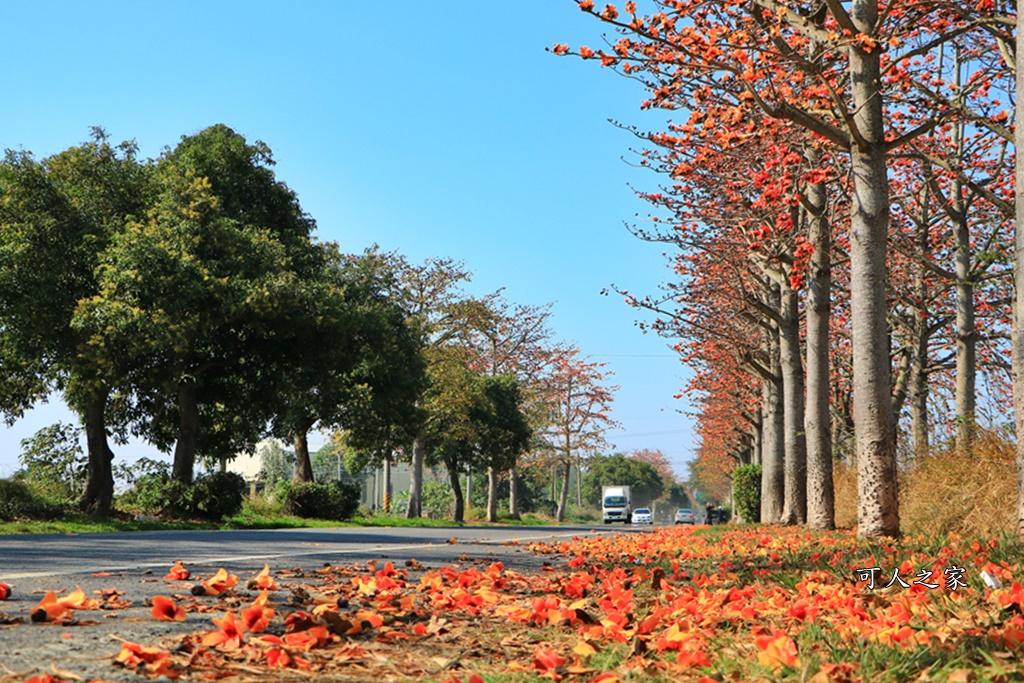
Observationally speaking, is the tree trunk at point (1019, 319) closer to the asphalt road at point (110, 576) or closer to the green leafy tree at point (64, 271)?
the asphalt road at point (110, 576)

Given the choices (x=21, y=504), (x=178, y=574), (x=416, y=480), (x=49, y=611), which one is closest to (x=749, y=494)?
(x=416, y=480)

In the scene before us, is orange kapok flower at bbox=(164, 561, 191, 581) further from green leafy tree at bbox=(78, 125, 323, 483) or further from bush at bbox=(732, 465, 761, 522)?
bush at bbox=(732, 465, 761, 522)

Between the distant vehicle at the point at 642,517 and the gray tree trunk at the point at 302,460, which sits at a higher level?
the gray tree trunk at the point at 302,460

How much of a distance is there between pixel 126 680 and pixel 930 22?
13.1 m

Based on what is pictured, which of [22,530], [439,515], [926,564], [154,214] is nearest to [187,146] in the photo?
[154,214]

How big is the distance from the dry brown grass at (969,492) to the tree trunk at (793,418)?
4.97 m

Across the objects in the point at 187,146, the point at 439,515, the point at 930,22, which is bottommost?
the point at 439,515

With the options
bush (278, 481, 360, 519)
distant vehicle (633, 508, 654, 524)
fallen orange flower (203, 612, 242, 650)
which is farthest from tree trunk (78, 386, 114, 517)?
distant vehicle (633, 508, 654, 524)

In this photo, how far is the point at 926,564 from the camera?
6262 mm

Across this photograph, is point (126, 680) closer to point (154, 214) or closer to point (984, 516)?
point (984, 516)

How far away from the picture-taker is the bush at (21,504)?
19.7 m

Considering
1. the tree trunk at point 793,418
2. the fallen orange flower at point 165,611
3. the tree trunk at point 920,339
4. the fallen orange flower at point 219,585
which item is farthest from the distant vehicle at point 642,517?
the fallen orange flower at point 165,611

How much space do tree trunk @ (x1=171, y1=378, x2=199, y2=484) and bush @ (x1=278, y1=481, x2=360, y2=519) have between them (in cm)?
596

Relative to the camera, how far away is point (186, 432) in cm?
2580
